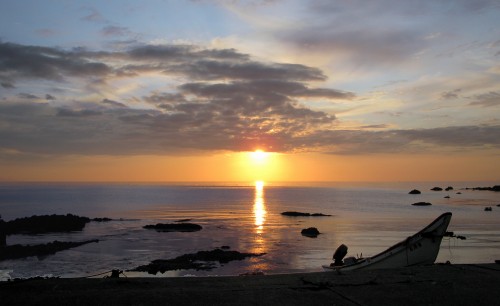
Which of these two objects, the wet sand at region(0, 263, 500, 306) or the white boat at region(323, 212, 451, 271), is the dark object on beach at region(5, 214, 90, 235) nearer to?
the white boat at region(323, 212, 451, 271)

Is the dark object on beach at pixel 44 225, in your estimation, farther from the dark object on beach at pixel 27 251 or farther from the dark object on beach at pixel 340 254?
the dark object on beach at pixel 340 254

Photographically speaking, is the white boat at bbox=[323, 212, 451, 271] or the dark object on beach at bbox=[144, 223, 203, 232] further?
the dark object on beach at bbox=[144, 223, 203, 232]

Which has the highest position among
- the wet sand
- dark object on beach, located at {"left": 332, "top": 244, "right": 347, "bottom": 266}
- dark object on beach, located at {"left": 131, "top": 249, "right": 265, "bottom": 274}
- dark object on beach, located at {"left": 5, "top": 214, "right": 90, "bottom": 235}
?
the wet sand

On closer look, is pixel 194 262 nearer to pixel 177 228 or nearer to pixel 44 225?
pixel 177 228

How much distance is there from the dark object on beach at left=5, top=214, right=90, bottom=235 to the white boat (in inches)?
2683

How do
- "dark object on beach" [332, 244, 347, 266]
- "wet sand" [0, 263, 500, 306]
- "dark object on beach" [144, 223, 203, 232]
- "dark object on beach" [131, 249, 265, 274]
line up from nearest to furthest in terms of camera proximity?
1. "wet sand" [0, 263, 500, 306]
2. "dark object on beach" [332, 244, 347, 266]
3. "dark object on beach" [131, 249, 265, 274]
4. "dark object on beach" [144, 223, 203, 232]

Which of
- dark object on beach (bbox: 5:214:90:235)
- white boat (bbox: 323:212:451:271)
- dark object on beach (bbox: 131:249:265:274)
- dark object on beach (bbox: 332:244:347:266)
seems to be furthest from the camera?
dark object on beach (bbox: 5:214:90:235)

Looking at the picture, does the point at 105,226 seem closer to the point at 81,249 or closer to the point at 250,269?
the point at 81,249

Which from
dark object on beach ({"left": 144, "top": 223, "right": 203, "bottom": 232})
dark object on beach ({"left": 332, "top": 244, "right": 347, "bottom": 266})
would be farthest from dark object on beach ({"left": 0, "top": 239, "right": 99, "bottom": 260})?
dark object on beach ({"left": 332, "top": 244, "right": 347, "bottom": 266})

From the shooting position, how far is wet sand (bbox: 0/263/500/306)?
342 inches

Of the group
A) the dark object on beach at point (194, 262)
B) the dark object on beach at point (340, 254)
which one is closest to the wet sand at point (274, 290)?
the dark object on beach at point (340, 254)

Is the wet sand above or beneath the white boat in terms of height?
above

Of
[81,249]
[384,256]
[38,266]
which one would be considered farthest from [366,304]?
[81,249]

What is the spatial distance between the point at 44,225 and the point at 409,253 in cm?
7405
